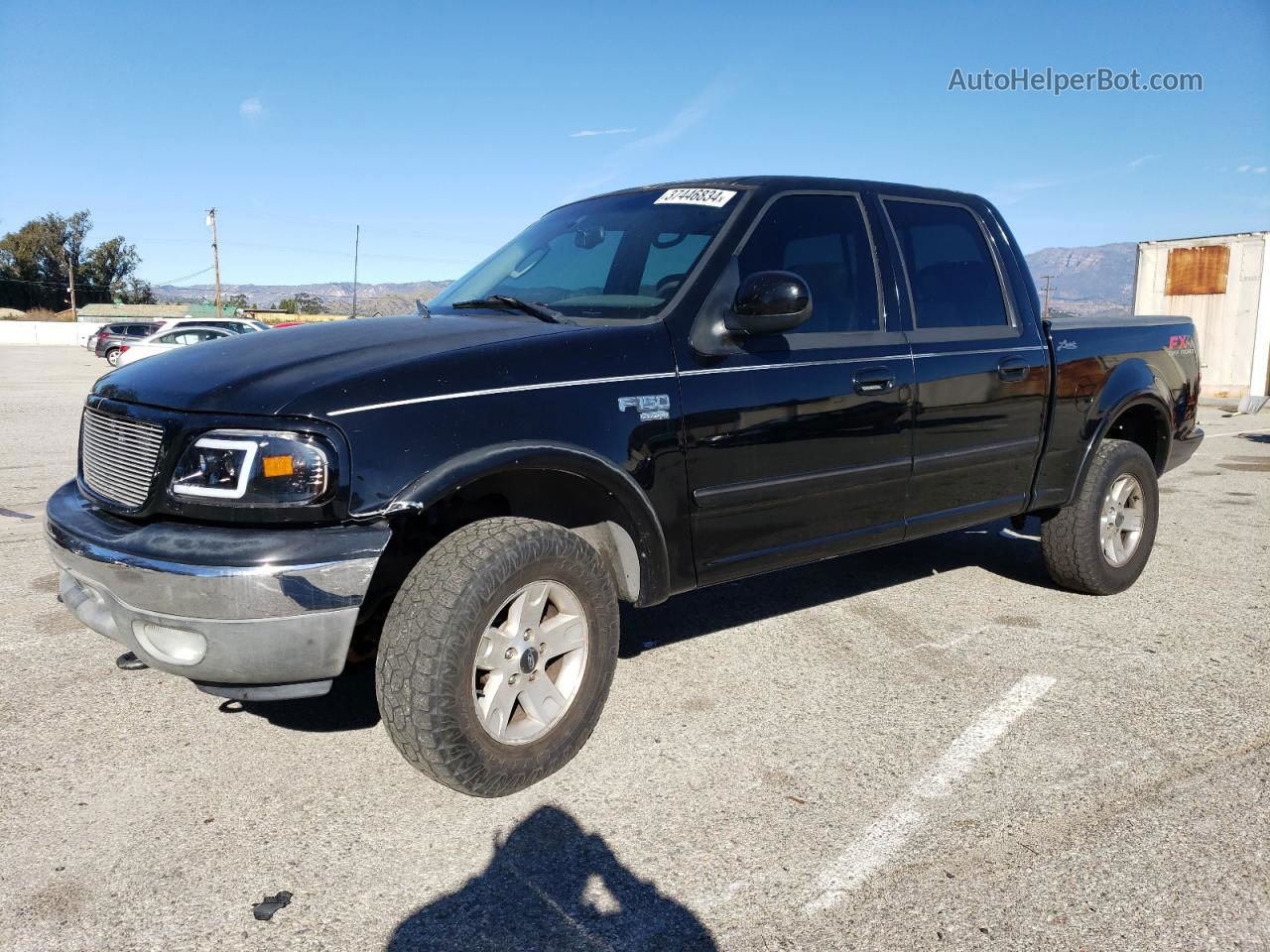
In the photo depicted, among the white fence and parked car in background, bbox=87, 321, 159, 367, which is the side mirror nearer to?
parked car in background, bbox=87, 321, 159, 367

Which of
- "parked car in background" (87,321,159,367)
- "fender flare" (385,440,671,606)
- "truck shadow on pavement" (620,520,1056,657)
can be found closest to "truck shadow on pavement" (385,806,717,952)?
"fender flare" (385,440,671,606)

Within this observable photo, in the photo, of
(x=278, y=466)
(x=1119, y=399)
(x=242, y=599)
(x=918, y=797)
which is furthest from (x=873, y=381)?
(x=242, y=599)

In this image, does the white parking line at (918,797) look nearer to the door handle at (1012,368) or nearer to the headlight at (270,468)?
the door handle at (1012,368)

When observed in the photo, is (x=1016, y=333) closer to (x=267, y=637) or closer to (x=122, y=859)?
(x=267, y=637)

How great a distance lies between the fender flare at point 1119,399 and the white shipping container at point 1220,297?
1362cm

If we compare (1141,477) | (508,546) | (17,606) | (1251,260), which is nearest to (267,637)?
(508,546)

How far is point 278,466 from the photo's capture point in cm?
261

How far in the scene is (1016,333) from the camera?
455 cm

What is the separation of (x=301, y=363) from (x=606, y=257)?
138 cm

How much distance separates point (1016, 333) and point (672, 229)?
181cm

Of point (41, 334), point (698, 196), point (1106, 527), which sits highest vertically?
point (698, 196)

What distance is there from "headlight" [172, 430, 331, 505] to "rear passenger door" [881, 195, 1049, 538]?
242 centimetres

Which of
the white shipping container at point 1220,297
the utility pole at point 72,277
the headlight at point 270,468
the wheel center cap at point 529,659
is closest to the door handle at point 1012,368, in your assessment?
the wheel center cap at point 529,659

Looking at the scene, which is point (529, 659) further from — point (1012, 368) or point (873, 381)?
point (1012, 368)
